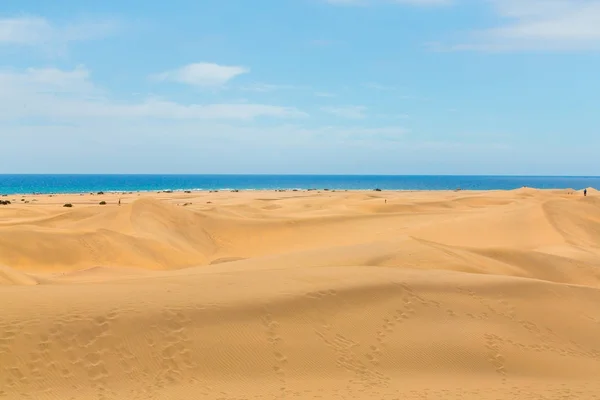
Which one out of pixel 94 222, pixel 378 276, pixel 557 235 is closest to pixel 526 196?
pixel 557 235

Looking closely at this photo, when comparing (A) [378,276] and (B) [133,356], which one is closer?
(B) [133,356]

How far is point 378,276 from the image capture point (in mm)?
13148

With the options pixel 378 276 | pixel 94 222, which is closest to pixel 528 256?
pixel 378 276

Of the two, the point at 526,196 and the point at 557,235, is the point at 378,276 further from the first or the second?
the point at 526,196

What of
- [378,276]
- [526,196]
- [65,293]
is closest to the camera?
[65,293]

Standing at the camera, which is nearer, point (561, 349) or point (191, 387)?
point (191, 387)

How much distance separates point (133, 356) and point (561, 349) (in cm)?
800

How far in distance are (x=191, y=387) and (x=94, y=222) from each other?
2116 centimetres

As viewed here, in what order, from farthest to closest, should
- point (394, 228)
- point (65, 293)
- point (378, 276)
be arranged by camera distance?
point (394, 228) < point (378, 276) < point (65, 293)

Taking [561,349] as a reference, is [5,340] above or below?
above

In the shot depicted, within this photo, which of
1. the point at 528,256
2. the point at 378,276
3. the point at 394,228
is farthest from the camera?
the point at 394,228

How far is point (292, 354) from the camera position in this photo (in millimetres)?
9547

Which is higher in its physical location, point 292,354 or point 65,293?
point 65,293

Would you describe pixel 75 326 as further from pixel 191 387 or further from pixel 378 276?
pixel 378 276
